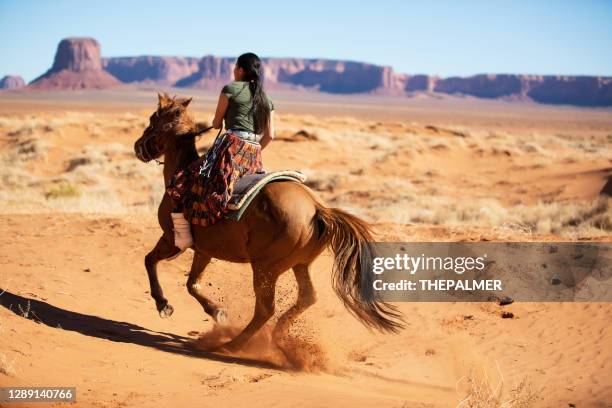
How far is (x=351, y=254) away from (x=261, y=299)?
1056 millimetres

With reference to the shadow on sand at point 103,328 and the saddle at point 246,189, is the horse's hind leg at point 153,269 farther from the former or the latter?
the saddle at point 246,189

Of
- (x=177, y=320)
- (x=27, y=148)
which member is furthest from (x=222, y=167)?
(x=27, y=148)

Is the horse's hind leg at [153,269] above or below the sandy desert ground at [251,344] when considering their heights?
above

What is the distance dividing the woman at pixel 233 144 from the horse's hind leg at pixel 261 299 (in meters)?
0.77

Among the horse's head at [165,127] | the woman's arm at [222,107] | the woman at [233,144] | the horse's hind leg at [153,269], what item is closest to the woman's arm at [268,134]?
the woman at [233,144]

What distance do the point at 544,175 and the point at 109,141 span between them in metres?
21.0

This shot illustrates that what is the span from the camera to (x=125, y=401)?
520 centimetres

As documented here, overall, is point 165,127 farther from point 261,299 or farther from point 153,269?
point 261,299

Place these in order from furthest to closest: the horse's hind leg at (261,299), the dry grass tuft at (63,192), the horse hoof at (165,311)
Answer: the dry grass tuft at (63,192) → the horse hoof at (165,311) → the horse's hind leg at (261,299)

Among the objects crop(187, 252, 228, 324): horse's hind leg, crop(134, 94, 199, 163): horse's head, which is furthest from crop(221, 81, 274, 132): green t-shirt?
crop(187, 252, 228, 324): horse's hind leg

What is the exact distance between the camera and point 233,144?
6.58 meters

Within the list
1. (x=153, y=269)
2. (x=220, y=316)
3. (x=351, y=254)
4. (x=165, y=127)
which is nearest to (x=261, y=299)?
(x=220, y=316)

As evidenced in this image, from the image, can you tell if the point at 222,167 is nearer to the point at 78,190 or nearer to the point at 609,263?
the point at 609,263

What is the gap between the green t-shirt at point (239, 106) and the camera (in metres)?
6.51
